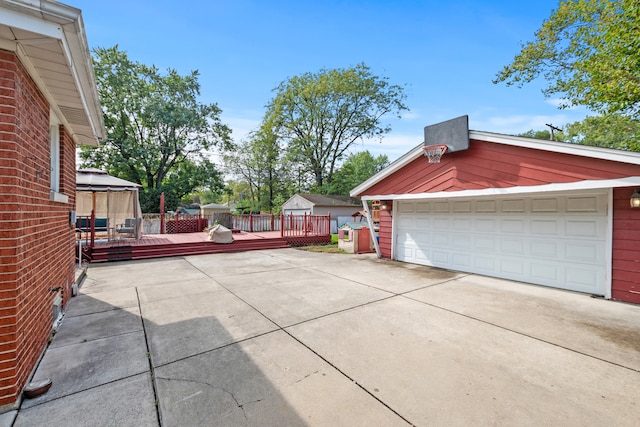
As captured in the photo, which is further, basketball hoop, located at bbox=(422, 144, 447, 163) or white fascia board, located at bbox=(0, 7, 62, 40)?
basketball hoop, located at bbox=(422, 144, 447, 163)

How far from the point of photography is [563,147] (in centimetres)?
497

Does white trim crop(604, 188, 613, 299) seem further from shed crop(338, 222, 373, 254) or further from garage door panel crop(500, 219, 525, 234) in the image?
shed crop(338, 222, 373, 254)

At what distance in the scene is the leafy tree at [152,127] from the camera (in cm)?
2061

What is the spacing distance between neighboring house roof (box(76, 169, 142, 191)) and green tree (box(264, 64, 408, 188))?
1988 cm

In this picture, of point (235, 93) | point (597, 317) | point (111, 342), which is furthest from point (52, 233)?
point (235, 93)

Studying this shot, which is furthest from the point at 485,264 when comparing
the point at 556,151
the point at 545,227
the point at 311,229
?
the point at 311,229

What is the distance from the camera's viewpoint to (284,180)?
3152cm

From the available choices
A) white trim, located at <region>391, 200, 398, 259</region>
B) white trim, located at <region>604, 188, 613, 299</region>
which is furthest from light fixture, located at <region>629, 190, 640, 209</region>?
white trim, located at <region>391, 200, 398, 259</region>

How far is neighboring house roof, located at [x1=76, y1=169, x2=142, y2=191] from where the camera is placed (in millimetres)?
8539

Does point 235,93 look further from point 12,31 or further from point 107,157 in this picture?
point 12,31

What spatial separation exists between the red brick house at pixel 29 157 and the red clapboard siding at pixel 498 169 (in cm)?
684

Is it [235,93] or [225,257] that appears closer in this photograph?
[225,257]

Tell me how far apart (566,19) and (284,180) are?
25.4 metres

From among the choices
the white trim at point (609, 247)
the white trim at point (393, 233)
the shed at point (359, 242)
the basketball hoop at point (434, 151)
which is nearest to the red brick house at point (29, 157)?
the basketball hoop at point (434, 151)
